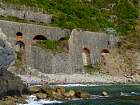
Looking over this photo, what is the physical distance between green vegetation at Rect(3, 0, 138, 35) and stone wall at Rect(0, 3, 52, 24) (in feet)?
6.33

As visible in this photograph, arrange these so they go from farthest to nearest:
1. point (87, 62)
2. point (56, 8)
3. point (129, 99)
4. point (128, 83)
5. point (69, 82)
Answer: point (56, 8) → point (87, 62) → point (128, 83) → point (69, 82) → point (129, 99)

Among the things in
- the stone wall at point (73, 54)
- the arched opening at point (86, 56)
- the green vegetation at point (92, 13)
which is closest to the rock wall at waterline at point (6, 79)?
the stone wall at point (73, 54)

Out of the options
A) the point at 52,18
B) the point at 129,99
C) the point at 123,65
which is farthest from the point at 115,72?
the point at 129,99

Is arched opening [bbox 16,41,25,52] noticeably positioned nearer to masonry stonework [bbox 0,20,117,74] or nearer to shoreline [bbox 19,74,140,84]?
masonry stonework [bbox 0,20,117,74]

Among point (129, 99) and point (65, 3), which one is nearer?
point (129, 99)

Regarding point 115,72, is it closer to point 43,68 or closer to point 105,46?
point 105,46

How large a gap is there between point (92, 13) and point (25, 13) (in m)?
21.3

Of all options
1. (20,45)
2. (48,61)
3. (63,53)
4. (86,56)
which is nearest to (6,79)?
(48,61)

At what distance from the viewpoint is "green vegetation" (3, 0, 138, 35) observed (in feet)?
279

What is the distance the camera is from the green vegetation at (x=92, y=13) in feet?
279

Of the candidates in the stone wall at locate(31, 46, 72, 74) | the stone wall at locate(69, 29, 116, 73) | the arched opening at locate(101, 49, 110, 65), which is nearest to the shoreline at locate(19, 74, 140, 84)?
the stone wall at locate(31, 46, 72, 74)

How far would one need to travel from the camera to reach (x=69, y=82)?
224 ft

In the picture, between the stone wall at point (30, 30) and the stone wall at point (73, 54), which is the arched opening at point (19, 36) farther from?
the stone wall at point (73, 54)

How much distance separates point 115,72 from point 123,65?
9.03 ft
